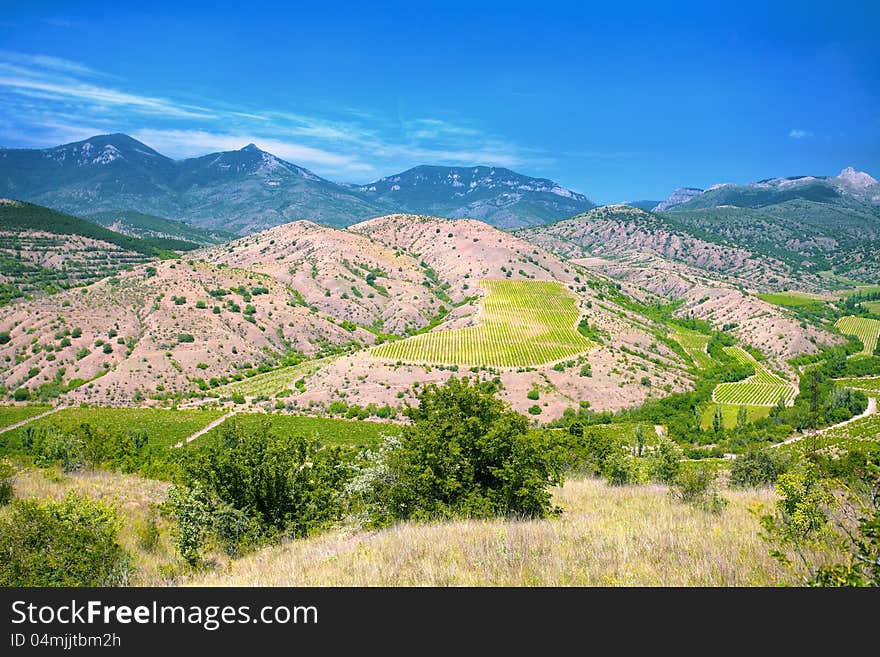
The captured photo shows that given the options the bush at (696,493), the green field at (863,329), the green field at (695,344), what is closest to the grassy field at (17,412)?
the bush at (696,493)

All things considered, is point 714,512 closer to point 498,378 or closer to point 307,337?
point 498,378

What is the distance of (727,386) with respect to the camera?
417ft

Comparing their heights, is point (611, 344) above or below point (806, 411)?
above

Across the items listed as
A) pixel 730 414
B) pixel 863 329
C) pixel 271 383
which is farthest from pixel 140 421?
pixel 863 329

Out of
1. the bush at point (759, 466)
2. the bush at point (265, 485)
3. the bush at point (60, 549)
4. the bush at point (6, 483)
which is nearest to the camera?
the bush at point (60, 549)

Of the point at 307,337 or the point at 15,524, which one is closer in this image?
the point at 15,524

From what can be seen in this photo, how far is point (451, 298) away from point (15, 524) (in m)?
A: 164

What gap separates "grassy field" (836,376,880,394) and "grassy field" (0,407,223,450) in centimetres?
14718

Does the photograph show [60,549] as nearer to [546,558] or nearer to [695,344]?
[546,558]

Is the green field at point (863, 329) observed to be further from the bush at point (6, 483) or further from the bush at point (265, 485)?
the bush at point (6, 483)

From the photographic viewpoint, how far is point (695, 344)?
162250mm

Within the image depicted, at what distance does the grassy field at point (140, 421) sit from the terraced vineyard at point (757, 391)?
11148cm

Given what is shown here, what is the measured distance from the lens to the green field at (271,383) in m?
106
